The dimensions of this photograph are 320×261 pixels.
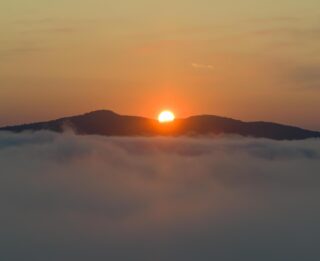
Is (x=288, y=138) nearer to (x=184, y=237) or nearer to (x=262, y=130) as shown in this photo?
(x=262, y=130)

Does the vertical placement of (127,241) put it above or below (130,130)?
below

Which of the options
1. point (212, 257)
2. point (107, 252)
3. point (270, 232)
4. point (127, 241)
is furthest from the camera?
point (270, 232)

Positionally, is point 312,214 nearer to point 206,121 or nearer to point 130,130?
point 206,121

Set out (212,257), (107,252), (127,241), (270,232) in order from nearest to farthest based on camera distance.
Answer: (212,257), (107,252), (127,241), (270,232)

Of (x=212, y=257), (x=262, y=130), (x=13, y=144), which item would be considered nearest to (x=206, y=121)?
(x=262, y=130)

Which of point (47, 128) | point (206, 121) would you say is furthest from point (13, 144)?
point (206, 121)

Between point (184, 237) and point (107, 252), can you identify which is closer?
point (107, 252)

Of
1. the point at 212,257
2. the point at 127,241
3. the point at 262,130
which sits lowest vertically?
the point at 212,257
